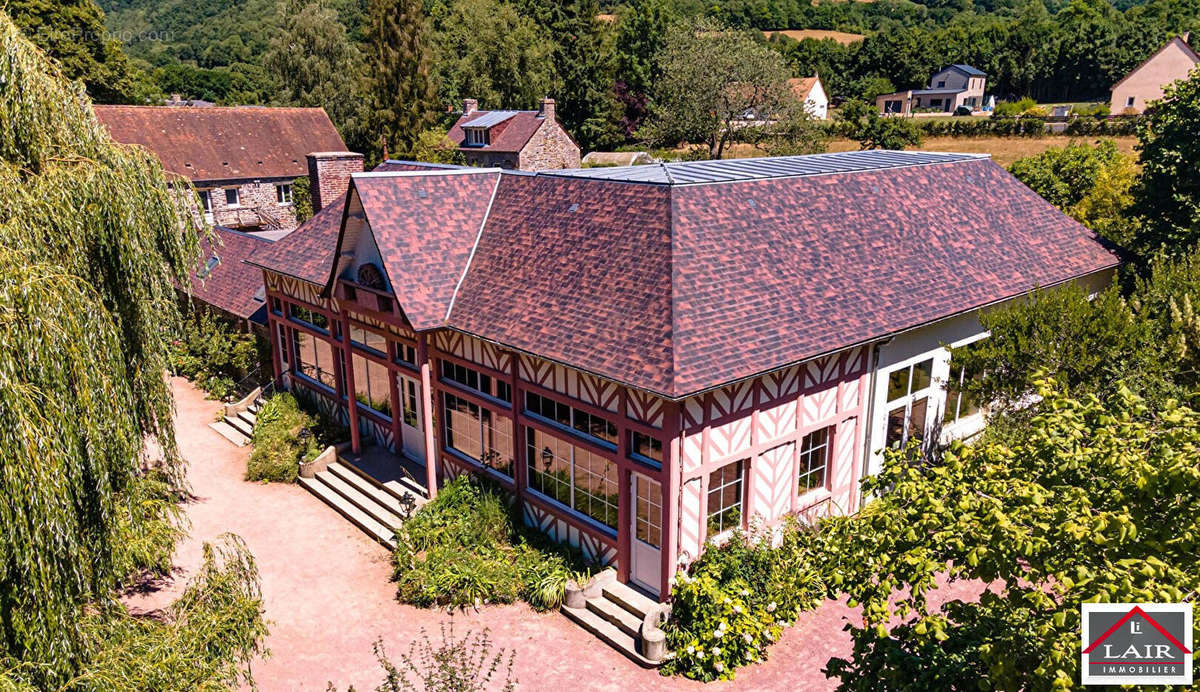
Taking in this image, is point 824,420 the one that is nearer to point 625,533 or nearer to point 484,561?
point 625,533

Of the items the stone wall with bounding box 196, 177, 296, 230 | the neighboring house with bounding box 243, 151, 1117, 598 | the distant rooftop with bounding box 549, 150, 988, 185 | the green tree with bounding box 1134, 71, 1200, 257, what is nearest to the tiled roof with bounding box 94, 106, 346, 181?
the stone wall with bounding box 196, 177, 296, 230

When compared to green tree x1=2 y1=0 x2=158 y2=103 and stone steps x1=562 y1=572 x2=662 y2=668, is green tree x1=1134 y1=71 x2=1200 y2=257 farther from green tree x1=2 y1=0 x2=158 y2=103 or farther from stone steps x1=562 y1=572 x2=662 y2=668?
green tree x1=2 y1=0 x2=158 y2=103

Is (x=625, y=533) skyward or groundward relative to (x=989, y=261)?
groundward

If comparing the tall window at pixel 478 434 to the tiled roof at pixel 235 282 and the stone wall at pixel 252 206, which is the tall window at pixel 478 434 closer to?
the tiled roof at pixel 235 282

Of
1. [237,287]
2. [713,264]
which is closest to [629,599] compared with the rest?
[713,264]

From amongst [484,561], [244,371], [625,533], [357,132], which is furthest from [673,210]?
[357,132]

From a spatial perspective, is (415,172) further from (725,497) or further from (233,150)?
(233,150)
